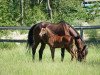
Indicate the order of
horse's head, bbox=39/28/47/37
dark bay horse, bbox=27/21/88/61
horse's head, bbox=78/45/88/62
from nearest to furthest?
horse's head, bbox=78/45/88/62
dark bay horse, bbox=27/21/88/61
horse's head, bbox=39/28/47/37

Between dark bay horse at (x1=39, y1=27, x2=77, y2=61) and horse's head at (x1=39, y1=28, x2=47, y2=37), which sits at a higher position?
horse's head at (x1=39, y1=28, x2=47, y2=37)

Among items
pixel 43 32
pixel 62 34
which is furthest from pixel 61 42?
pixel 43 32

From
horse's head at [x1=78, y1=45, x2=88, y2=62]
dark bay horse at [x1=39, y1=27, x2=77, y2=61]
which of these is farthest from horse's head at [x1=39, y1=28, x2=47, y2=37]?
horse's head at [x1=78, y1=45, x2=88, y2=62]

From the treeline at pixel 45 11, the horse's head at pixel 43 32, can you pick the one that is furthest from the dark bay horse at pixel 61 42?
the treeline at pixel 45 11

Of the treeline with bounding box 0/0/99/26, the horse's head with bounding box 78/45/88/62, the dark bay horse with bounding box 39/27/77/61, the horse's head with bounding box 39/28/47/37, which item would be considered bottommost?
the treeline with bounding box 0/0/99/26

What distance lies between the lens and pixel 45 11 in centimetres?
3447

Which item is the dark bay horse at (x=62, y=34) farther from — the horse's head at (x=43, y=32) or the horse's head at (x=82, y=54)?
the horse's head at (x=43, y=32)

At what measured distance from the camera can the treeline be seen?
1199 inches

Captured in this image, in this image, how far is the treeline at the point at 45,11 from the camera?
1199 inches

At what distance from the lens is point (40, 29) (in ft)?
41.7

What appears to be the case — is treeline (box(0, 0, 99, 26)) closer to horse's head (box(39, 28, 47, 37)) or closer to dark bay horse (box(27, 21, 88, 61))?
dark bay horse (box(27, 21, 88, 61))

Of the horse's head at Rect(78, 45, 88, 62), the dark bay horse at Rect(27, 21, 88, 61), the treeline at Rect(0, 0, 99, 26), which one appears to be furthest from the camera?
the treeline at Rect(0, 0, 99, 26)

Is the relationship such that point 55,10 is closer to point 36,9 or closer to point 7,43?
point 36,9

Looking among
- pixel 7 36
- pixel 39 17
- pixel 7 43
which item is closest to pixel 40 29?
pixel 7 43
